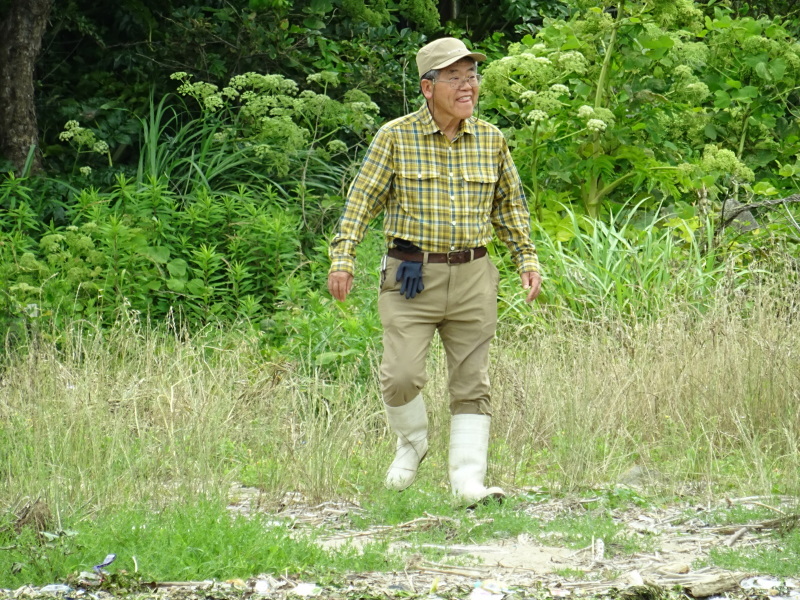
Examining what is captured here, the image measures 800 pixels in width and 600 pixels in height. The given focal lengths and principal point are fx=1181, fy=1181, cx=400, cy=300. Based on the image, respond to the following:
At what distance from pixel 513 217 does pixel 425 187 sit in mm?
564

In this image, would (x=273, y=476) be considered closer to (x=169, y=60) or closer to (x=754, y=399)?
(x=754, y=399)

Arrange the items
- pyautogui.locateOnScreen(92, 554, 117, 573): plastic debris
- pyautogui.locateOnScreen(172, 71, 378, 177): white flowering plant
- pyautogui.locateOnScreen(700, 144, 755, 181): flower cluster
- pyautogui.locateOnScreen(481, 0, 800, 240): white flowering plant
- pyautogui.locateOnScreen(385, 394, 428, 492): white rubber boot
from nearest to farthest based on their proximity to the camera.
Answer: pyautogui.locateOnScreen(92, 554, 117, 573): plastic debris, pyautogui.locateOnScreen(385, 394, 428, 492): white rubber boot, pyautogui.locateOnScreen(481, 0, 800, 240): white flowering plant, pyautogui.locateOnScreen(700, 144, 755, 181): flower cluster, pyautogui.locateOnScreen(172, 71, 378, 177): white flowering plant

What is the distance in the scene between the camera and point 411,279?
512 cm

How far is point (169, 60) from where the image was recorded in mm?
11562

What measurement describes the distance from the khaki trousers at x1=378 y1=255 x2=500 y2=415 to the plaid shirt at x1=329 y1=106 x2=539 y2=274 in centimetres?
14

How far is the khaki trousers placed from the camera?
519 centimetres

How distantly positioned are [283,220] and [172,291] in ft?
3.41

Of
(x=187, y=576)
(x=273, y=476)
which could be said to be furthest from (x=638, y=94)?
(x=187, y=576)

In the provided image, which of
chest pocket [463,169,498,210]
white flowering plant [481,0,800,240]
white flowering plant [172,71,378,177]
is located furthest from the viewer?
white flowering plant [172,71,378,177]

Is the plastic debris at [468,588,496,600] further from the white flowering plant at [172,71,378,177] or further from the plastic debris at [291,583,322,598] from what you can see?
the white flowering plant at [172,71,378,177]

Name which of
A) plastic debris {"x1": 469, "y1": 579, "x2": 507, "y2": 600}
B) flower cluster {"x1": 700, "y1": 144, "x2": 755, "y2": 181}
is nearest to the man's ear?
plastic debris {"x1": 469, "y1": 579, "x2": 507, "y2": 600}

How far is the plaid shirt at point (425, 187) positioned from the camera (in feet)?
17.0

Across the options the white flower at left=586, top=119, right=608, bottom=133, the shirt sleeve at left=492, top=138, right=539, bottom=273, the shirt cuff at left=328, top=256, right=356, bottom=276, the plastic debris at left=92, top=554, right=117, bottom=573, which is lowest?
the plastic debris at left=92, top=554, right=117, bottom=573

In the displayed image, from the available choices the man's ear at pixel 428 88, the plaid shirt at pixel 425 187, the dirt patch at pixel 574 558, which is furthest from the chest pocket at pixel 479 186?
the dirt patch at pixel 574 558
